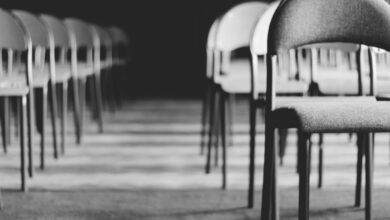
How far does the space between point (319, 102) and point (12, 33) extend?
1.50 metres

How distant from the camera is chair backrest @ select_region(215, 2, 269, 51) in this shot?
3338 mm

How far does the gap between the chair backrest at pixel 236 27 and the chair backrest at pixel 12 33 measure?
100 cm

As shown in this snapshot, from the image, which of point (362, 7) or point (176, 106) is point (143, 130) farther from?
point (362, 7)

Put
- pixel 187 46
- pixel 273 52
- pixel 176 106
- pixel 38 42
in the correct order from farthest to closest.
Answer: pixel 187 46 → pixel 176 106 → pixel 38 42 → pixel 273 52

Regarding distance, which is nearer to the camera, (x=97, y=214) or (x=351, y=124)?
(x=351, y=124)

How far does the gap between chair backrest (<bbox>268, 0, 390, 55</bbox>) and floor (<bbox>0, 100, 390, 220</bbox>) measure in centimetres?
68

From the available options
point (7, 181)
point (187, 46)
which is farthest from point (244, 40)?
point (187, 46)

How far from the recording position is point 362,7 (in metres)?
2.12

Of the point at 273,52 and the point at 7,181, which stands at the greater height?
the point at 273,52

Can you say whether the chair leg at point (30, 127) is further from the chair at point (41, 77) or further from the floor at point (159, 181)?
the chair at point (41, 77)

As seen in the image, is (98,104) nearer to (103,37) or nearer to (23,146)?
(103,37)

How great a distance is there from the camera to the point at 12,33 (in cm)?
286

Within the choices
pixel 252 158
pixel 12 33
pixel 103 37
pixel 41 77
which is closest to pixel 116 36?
pixel 103 37

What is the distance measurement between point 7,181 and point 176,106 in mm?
3515
